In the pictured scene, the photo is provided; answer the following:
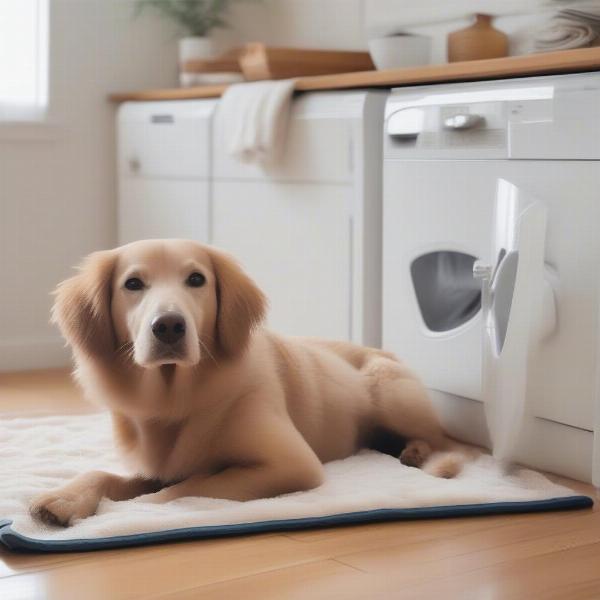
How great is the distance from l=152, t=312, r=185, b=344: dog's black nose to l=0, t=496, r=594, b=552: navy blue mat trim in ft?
1.12

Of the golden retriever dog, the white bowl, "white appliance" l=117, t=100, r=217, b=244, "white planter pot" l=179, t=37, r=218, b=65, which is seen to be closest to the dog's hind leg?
the golden retriever dog

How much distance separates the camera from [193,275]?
2.17 metres

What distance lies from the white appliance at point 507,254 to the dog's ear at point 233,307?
1.67 feet

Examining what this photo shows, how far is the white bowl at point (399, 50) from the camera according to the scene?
10.8ft

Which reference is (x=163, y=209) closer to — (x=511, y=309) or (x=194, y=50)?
(x=194, y=50)

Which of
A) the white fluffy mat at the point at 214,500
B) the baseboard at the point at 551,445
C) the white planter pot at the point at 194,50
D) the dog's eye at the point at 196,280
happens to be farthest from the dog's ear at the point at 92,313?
the white planter pot at the point at 194,50

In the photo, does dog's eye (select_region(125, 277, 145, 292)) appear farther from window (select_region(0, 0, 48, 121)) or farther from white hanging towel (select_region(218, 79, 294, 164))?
window (select_region(0, 0, 48, 121))

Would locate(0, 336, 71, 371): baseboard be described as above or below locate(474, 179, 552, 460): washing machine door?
below

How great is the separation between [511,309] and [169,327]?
690 millimetres

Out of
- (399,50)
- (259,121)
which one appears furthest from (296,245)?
(399,50)

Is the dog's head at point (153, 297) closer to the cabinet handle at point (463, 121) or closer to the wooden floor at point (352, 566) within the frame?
the wooden floor at point (352, 566)

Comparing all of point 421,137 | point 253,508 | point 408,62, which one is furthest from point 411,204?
point 253,508

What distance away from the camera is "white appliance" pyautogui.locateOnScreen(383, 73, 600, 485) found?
2.30 meters

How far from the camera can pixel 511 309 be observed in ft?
7.48
